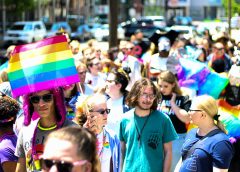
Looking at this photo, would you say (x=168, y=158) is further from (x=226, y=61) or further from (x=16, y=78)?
(x=226, y=61)

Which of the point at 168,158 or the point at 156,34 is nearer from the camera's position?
the point at 168,158

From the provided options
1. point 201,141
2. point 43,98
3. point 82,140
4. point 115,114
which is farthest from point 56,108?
point 115,114

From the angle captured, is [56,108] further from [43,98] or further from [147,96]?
[147,96]

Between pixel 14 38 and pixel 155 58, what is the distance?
32.3 m

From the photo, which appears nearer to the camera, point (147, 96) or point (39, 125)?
point (39, 125)

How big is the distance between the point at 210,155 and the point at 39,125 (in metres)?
1.44

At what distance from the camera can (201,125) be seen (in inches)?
204

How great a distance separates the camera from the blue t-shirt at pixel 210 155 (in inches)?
193

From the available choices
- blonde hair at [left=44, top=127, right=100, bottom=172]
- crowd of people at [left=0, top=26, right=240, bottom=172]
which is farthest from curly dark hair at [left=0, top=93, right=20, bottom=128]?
blonde hair at [left=44, top=127, right=100, bottom=172]

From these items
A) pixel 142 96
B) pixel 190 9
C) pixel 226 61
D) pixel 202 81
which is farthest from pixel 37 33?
pixel 190 9

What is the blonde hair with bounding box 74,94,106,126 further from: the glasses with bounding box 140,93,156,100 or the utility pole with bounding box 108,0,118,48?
the utility pole with bounding box 108,0,118,48

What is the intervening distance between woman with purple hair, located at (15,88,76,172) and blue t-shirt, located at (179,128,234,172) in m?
1.16

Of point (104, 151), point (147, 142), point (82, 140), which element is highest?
point (82, 140)

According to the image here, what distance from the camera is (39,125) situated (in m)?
4.40
